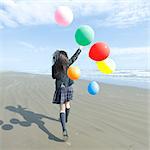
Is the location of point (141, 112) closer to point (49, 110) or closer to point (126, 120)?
point (126, 120)

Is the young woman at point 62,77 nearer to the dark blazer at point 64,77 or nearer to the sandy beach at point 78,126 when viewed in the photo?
the dark blazer at point 64,77

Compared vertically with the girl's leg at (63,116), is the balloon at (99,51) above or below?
above

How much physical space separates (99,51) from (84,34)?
0.42 m

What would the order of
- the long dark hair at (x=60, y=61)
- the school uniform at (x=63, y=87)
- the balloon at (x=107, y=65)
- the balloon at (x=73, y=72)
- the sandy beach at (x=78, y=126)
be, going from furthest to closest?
the balloon at (x=107, y=65)
the school uniform at (x=63, y=87)
the long dark hair at (x=60, y=61)
the balloon at (x=73, y=72)
the sandy beach at (x=78, y=126)

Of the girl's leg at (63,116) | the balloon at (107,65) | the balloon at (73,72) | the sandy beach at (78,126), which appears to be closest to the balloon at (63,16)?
the balloon at (73,72)

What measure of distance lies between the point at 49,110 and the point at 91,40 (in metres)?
2.68

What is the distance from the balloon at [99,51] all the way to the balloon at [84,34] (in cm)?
16

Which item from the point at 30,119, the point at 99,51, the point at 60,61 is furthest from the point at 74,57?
the point at 30,119

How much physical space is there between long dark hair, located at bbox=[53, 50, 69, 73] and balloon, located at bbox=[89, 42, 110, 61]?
20.7 inches

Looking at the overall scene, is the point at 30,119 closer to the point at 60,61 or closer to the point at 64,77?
the point at 64,77

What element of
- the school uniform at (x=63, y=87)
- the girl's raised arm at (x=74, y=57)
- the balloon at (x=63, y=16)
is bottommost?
the school uniform at (x=63, y=87)

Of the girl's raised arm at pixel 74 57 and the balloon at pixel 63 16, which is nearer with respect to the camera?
the balloon at pixel 63 16

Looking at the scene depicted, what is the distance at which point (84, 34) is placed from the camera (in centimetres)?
469

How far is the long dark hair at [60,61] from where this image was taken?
482cm
